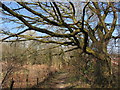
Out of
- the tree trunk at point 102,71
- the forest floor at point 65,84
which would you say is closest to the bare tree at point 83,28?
the tree trunk at point 102,71

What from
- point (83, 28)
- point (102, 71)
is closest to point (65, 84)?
point (102, 71)

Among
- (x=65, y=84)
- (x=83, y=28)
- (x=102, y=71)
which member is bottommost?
(x=65, y=84)

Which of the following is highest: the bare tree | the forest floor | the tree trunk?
the bare tree

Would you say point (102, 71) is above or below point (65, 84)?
above

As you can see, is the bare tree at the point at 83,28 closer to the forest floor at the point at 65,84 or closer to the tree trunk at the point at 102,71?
the tree trunk at the point at 102,71

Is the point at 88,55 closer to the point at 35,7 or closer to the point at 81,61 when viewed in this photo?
the point at 81,61

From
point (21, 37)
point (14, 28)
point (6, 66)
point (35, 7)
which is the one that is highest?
point (35, 7)

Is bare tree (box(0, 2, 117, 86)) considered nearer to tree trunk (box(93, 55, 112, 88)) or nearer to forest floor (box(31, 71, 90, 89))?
tree trunk (box(93, 55, 112, 88))

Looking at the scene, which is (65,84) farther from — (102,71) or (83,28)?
(83,28)

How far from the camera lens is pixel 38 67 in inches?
192

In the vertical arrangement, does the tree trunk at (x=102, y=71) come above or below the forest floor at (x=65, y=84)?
above

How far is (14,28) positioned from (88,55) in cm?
195

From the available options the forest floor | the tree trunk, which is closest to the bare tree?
the tree trunk

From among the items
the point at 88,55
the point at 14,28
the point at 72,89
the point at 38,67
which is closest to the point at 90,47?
the point at 88,55
